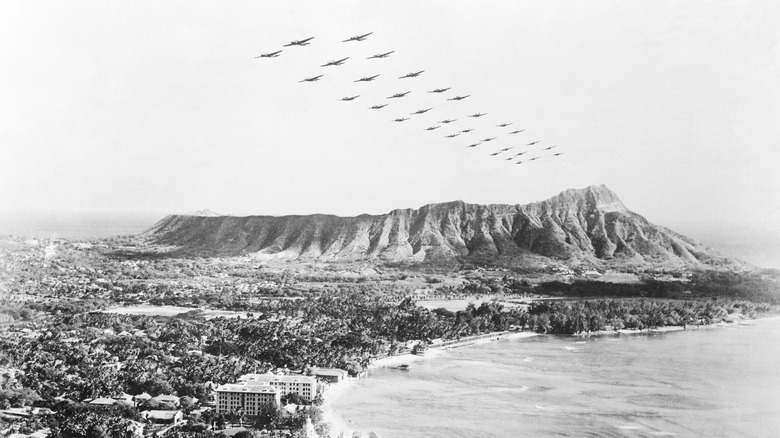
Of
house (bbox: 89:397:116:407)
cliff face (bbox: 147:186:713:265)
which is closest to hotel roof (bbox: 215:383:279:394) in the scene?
house (bbox: 89:397:116:407)

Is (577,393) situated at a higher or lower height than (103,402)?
lower

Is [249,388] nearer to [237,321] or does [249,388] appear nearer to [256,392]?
[256,392]

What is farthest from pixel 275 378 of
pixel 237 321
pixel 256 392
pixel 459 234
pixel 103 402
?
pixel 459 234

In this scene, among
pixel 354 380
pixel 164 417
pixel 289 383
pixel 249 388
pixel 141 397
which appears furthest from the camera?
pixel 354 380

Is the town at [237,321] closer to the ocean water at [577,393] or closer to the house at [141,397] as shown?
the house at [141,397]

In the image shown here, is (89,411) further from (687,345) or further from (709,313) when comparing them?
(709,313)

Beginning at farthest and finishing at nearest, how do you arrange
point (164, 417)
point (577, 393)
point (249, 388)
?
point (577, 393)
point (249, 388)
point (164, 417)
